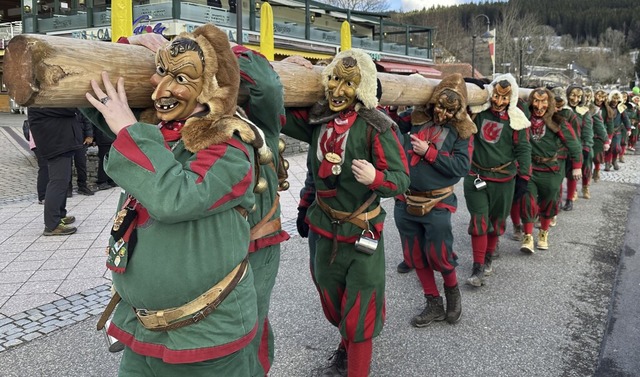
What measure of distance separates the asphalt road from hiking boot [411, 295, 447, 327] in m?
0.07

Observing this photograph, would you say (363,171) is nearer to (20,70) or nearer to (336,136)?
(336,136)

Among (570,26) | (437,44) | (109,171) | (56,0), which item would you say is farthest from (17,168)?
(570,26)

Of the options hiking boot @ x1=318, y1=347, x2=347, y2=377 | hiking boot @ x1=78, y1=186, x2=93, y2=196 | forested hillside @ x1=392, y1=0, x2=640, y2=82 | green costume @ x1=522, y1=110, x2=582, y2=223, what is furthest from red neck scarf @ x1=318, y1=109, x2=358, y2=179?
forested hillside @ x1=392, y1=0, x2=640, y2=82

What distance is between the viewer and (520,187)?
5.73 metres

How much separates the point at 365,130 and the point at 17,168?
33.5 ft

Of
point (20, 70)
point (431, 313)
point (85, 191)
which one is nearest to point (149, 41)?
point (20, 70)

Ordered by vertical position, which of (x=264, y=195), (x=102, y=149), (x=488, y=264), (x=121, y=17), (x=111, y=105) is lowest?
(x=488, y=264)

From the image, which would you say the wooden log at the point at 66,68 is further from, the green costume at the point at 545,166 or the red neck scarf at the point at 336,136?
the green costume at the point at 545,166

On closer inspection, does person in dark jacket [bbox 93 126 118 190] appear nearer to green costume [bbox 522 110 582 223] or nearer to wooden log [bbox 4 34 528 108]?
green costume [bbox 522 110 582 223]

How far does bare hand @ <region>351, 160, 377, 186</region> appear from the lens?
2.78m

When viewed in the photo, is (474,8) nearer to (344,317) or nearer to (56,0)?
(56,0)

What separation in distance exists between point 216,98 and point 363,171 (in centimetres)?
111

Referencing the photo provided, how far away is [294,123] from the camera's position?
10.5ft

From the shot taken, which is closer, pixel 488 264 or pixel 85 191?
pixel 488 264
